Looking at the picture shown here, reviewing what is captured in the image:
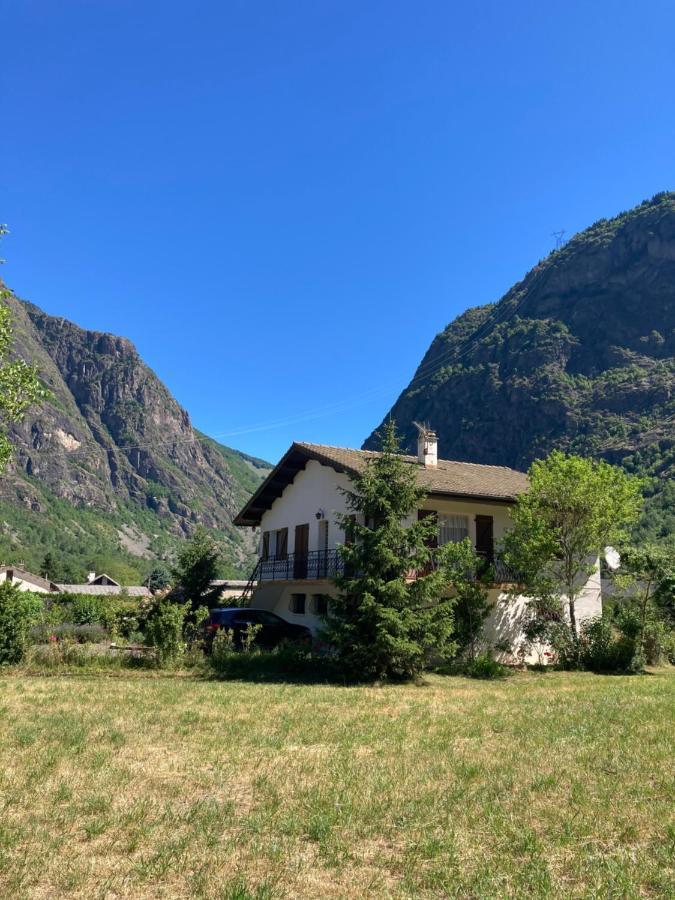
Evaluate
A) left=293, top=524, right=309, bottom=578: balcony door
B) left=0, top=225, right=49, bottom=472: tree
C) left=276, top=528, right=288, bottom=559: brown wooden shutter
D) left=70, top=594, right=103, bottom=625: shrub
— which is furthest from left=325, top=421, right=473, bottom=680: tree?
left=70, top=594, right=103, bottom=625: shrub

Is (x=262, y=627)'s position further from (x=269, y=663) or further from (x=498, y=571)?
(x=498, y=571)

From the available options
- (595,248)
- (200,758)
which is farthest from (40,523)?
(200,758)

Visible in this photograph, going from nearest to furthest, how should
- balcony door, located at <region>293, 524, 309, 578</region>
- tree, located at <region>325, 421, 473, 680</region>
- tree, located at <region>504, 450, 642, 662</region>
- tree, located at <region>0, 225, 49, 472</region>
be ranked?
tree, located at <region>0, 225, 49, 472</region> → tree, located at <region>325, 421, 473, 680</region> → tree, located at <region>504, 450, 642, 662</region> → balcony door, located at <region>293, 524, 309, 578</region>

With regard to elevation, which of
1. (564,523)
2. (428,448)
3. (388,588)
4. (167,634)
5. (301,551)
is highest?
(428,448)

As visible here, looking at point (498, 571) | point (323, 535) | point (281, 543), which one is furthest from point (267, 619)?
point (498, 571)

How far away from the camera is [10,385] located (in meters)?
14.8

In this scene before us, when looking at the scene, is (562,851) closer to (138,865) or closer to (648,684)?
(138,865)

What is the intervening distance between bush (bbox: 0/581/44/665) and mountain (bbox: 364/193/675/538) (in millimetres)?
96558

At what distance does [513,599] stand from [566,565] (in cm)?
238

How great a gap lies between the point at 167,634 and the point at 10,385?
276 inches

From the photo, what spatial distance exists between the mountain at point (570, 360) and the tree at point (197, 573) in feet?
272

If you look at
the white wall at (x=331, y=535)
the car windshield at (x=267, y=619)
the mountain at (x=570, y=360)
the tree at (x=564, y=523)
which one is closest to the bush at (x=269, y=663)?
the white wall at (x=331, y=535)

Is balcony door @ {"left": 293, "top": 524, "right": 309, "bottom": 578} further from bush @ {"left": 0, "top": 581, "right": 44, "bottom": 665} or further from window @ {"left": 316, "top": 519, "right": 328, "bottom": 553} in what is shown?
bush @ {"left": 0, "top": 581, "right": 44, "bottom": 665}

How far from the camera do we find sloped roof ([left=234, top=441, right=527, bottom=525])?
21.2 meters
